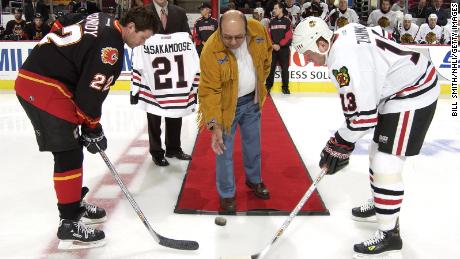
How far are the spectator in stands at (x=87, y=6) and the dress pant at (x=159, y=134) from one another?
6.32 meters

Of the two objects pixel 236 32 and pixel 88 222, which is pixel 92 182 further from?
pixel 236 32

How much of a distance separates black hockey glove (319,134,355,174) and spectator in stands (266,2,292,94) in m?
4.96

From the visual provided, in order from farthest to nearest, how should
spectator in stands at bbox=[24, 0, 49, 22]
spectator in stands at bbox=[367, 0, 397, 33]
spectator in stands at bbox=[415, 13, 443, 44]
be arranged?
spectator in stands at bbox=[24, 0, 49, 22] → spectator in stands at bbox=[367, 0, 397, 33] → spectator in stands at bbox=[415, 13, 443, 44]

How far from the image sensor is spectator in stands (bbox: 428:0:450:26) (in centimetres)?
899

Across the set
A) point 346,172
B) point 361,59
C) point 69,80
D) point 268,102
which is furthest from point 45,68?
point 268,102

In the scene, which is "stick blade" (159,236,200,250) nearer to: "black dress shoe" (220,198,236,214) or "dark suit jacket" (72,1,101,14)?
"black dress shoe" (220,198,236,214)

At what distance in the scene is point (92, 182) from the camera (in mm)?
3557

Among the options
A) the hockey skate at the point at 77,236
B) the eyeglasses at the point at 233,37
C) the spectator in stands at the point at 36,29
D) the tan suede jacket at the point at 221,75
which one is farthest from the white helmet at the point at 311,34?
the spectator in stands at the point at 36,29

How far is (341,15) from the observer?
8406mm

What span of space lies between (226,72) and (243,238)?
2.96ft

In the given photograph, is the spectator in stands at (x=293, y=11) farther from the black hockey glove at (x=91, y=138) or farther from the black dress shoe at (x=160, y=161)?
the black hockey glove at (x=91, y=138)

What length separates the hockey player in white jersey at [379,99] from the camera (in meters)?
2.10

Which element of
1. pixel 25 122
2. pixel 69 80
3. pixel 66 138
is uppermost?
pixel 69 80

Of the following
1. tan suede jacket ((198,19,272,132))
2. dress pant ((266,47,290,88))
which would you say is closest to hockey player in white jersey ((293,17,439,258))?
tan suede jacket ((198,19,272,132))
